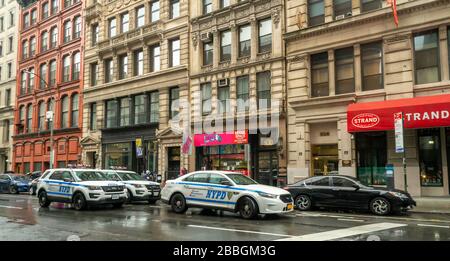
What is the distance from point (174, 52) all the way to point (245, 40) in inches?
262

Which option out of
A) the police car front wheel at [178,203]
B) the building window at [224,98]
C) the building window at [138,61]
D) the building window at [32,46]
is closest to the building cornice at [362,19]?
the building window at [224,98]

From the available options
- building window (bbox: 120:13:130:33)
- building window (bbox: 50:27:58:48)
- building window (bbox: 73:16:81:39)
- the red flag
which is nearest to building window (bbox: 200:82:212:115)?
building window (bbox: 120:13:130:33)

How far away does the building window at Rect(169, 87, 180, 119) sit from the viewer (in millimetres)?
30766

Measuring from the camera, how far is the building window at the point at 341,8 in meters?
23.3

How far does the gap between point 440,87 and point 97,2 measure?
29.3 meters

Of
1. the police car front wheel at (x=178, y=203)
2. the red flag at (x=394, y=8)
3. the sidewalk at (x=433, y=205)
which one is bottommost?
the sidewalk at (x=433, y=205)

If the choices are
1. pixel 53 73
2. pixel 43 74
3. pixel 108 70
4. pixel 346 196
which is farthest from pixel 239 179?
pixel 43 74

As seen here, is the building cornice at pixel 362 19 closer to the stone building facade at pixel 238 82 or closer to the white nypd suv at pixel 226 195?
the stone building facade at pixel 238 82

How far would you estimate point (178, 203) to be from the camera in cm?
1573

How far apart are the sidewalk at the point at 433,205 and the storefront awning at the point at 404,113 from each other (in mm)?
3282

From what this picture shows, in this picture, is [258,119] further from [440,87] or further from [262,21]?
[440,87]

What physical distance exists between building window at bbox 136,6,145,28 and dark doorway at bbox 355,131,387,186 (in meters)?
20.2

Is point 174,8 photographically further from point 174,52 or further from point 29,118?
point 29,118

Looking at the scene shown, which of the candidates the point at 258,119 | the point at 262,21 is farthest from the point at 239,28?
the point at 258,119
